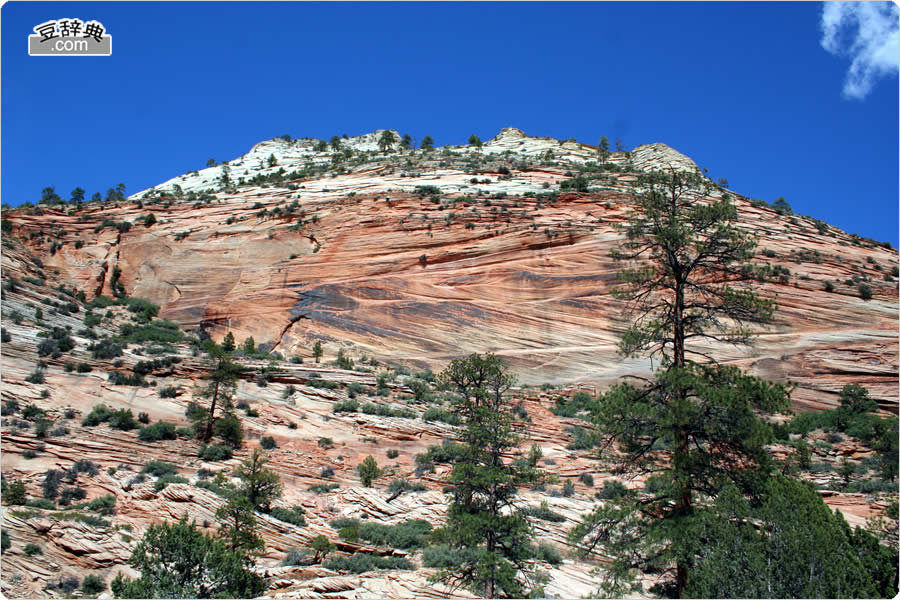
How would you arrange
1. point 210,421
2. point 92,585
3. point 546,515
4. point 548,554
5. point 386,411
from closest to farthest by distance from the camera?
point 92,585, point 548,554, point 546,515, point 210,421, point 386,411

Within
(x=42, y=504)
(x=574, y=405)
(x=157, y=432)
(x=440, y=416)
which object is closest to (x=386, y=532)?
(x=42, y=504)

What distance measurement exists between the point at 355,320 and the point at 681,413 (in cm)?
2657

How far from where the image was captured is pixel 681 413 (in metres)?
9.55

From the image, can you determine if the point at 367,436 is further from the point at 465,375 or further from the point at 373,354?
the point at 373,354

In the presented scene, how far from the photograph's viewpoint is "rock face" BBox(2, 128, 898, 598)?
15039 millimetres

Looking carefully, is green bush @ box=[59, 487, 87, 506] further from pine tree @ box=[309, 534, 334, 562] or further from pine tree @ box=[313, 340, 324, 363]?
pine tree @ box=[313, 340, 324, 363]

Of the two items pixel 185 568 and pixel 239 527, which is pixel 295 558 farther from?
pixel 185 568

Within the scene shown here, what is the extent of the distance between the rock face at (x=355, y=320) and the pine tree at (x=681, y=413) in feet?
11.6

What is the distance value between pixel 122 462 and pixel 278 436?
Answer: 5.09 m

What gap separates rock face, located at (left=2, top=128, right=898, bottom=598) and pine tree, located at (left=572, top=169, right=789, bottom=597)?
3.54 m

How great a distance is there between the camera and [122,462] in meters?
17.1

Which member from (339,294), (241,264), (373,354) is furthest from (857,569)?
(241,264)

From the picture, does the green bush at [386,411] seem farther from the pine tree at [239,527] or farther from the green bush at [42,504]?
the green bush at [42,504]

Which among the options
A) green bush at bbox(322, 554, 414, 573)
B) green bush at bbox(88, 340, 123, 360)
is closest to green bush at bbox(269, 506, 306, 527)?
green bush at bbox(322, 554, 414, 573)
